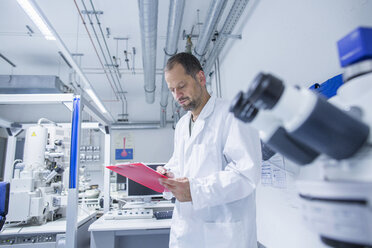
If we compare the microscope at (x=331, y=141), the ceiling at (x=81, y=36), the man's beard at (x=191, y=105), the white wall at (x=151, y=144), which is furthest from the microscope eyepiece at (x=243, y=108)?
the white wall at (x=151, y=144)

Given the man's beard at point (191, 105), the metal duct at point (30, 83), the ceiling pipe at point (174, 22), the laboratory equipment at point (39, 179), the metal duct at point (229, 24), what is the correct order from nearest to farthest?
the man's beard at point (191, 105), the laboratory equipment at point (39, 179), the ceiling pipe at point (174, 22), the metal duct at point (229, 24), the metal duct at point (30, 83)

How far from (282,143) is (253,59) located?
6.26 feet

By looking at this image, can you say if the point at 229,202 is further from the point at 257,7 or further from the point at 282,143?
the point at 257,7

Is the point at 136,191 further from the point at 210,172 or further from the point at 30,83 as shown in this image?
the point at 30,83

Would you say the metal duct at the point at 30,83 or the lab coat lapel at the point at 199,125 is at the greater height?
the metal duct at the point at 30,83

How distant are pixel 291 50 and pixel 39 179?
6.96 feet

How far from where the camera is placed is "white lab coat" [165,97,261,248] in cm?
87

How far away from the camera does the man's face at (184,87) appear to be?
3.88ft

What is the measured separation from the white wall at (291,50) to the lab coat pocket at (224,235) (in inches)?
18.0

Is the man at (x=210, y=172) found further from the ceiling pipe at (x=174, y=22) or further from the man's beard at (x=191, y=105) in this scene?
the ceiling pipe at (x=174, y=22)

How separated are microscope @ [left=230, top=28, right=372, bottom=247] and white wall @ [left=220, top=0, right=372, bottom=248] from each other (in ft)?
0.22

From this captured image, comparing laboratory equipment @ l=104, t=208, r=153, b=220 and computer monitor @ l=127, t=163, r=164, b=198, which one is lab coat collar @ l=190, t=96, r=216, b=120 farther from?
computer monitor @ l=127, t=163, r=164, b=198

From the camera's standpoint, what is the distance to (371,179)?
288mm

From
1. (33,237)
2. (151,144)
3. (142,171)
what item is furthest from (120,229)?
(151,144)
